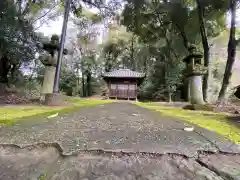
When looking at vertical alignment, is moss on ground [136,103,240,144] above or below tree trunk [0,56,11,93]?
below

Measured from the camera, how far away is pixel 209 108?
539 cm

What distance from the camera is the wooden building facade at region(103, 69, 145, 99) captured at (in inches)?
755

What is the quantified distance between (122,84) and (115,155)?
18.2m

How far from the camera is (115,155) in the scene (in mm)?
1448

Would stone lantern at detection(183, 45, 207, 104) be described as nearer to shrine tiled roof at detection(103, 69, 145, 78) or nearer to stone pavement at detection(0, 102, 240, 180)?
stone pavement at detection(0, 102, 240, 180)

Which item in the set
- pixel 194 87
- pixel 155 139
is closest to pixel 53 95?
pixel 194 87

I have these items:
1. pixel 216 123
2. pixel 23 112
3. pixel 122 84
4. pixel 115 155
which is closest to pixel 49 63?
pixel 23 112

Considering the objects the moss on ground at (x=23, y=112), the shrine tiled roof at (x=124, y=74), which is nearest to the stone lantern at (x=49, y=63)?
the moss on ground at (x=23, y=112)

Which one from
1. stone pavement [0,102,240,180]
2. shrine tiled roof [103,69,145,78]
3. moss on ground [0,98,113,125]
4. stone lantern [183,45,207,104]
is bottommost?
stone pavement [0,102,240,180]

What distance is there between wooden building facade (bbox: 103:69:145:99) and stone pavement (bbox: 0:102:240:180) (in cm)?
1712

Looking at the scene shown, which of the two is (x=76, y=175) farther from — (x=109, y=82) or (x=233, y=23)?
(x=109, y=82)

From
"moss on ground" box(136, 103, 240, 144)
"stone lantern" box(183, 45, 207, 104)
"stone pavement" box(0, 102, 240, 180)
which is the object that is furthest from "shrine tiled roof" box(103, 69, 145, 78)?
"stone pavement" box(0, 102, 240, 180)

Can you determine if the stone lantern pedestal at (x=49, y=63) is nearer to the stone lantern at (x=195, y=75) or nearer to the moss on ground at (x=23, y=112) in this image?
the moss on ground at (x=23, y=112)

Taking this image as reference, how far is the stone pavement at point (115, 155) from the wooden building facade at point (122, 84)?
17.1 metres
